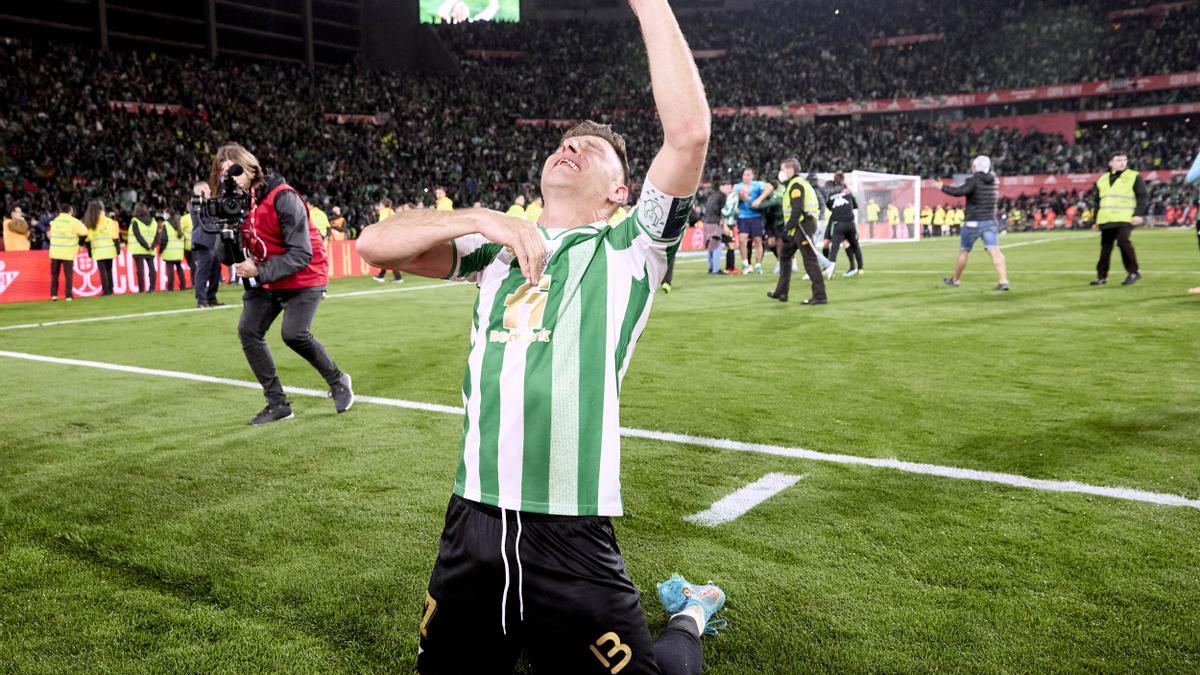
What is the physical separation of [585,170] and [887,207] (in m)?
37.1

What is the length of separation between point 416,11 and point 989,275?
40030mm

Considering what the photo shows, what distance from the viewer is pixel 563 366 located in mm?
1984

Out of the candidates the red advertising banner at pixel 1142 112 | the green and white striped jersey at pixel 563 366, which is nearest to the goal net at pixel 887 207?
the red advertising banner at pixel 1142 112

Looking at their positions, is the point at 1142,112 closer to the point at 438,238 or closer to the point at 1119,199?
the point at 1119,199

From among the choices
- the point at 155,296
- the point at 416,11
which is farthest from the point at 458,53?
the point at 155,296

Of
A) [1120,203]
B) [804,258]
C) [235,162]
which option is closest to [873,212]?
[1120,203]

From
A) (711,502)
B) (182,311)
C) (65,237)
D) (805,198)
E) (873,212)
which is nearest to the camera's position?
(711,502)

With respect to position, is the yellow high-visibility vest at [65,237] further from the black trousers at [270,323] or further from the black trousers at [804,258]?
the black trousers at [804,258]

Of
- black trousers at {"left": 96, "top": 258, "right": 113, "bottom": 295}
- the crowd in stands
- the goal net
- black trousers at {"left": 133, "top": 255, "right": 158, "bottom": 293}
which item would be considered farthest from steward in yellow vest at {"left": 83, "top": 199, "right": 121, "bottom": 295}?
the goal net

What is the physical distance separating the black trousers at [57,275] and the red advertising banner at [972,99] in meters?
42.3

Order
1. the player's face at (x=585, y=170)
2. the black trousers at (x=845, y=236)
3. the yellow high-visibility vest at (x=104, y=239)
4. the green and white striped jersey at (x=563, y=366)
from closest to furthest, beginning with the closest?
1. the green and white striped jersey at (x=563, y=366)
2. the player's face at (x=585, y=170)
3. the black trousers at (x=845, y=236)
4. the yellow high-visibility vest at (x=104, y=239)

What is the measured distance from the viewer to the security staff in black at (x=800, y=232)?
39.7 feet

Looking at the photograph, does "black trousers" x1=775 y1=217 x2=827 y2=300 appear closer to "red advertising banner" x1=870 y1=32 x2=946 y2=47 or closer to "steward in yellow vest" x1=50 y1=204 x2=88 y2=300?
"steward in yellow vest" x1=50 y1=204 x2=88 y2=300

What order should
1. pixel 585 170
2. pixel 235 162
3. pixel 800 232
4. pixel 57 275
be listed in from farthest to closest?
pixel 57 275
pixel 800 232
pixel 235 162
pixel 585 170
